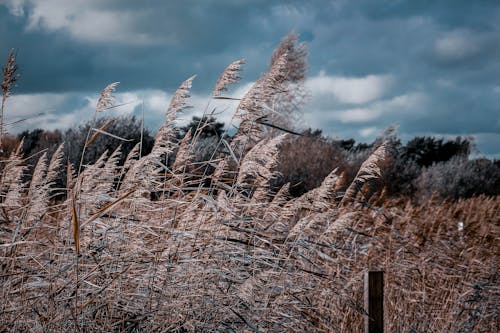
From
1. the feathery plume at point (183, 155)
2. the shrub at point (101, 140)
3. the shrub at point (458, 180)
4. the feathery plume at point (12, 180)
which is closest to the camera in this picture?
the feathery plume at point (183, 155)

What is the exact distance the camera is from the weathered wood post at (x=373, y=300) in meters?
3.87

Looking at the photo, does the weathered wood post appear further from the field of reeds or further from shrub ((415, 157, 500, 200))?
shrub ((415, 157, 500, 200))

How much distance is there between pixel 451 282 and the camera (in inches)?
240

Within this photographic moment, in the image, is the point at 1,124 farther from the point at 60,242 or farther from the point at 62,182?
the point at 62,182

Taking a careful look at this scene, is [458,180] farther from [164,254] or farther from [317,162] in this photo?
[164,254]

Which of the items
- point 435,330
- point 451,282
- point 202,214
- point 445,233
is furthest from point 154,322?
point 445,233

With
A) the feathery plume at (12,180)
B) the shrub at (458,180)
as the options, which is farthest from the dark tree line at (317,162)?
the feathery plume at (12,180)

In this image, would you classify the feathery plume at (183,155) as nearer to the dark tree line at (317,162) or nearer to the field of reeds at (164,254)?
the field of reeds at (164,254)

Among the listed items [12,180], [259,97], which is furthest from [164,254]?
[12,180]

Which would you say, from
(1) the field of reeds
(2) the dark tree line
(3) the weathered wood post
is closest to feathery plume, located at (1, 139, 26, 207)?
(1) the field of reeds

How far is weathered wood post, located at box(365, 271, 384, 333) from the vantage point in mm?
3869

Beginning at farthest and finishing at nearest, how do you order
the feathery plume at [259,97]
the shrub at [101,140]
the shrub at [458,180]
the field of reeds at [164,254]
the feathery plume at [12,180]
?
the shrub at [458,180] → the shrub at [101,140] → the feathery plume at [12,180] → the feathery plume at [259,97] → the field of reeds at [164,254]

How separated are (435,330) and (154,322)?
307 cm

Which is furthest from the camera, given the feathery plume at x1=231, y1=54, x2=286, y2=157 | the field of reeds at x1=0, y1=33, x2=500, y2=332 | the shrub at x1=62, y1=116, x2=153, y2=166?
the shrub at x1=62, y1=116, x2=153, y2=166
